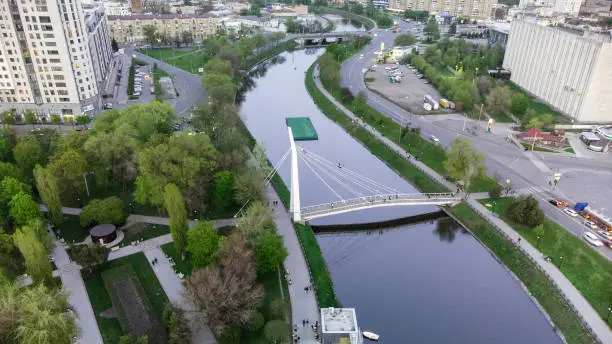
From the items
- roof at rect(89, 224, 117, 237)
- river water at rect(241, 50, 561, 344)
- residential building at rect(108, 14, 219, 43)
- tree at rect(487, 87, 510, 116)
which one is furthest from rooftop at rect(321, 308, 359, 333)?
residential building at rect(108, 14, 219, 43)

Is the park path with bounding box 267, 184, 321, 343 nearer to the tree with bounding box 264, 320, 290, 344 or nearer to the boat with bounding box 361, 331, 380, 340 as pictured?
the tree with bounding box 264, 320, 290, 344

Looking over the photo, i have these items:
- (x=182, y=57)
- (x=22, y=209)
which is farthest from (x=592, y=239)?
(x=182, y=57)

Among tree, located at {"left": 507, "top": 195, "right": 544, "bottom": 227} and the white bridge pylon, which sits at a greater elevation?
tree, located at {"left": 507, "top": 195, "right": 544, "bottom": 227}

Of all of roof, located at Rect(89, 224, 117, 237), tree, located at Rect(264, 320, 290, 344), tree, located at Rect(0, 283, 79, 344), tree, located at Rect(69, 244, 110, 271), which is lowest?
tree, located at Rect(264, 320, 290, 344)

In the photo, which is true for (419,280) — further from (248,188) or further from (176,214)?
(176,214)

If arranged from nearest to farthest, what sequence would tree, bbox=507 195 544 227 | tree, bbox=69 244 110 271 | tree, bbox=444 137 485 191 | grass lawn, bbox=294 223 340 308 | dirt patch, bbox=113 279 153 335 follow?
dirt patch, bbox=113 279 153 335 → tree, bbox=69 244 110 271 → grass lawn, bbox=294 223 340 308 → tree, bbox=507 195 544 227 → tree, bbox=444 137 485 191

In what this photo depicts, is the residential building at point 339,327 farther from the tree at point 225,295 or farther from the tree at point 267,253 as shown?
the tree at point 267,253

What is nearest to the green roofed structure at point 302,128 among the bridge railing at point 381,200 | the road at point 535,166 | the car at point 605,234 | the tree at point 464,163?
the road at point 535,166
